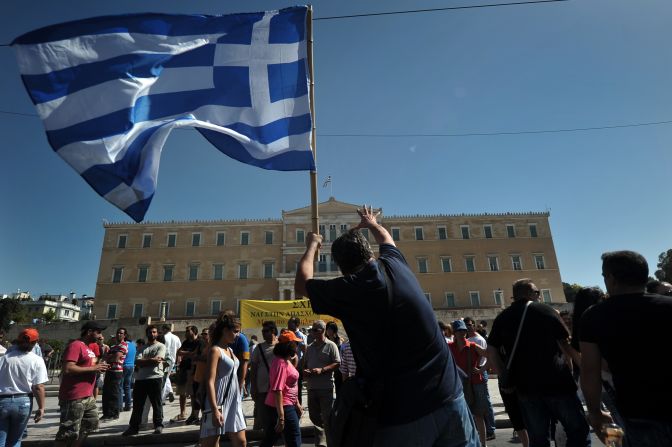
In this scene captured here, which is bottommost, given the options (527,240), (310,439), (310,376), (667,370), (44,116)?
(310,439)

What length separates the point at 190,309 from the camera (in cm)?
3919

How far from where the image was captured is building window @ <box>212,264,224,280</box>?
4044 centimetres

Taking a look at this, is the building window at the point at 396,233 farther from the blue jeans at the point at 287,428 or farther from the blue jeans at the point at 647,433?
the blue jeans at the point at 647,433

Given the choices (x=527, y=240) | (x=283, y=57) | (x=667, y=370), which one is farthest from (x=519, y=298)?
(x=527, y=240)

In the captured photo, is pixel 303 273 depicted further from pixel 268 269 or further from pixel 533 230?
pixel 533 230

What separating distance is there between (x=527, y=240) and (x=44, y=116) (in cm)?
4487

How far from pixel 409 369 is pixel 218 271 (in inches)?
1614

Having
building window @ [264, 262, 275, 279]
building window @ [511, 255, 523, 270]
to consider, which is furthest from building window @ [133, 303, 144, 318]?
building window @ [511, 255, 523, 270]

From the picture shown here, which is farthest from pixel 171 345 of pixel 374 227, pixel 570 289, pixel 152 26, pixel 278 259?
pixel 570 289

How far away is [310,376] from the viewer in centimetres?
567

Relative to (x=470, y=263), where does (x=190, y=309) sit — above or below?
below

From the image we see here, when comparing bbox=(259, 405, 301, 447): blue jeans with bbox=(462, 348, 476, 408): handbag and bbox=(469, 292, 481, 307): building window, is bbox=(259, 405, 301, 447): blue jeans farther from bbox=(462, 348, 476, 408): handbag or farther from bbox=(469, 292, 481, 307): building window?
bbox=(469, 292, 481, 307): building window

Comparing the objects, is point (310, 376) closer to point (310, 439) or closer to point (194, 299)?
point (310, 439)

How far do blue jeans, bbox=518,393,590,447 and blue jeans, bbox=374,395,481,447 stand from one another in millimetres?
1856
